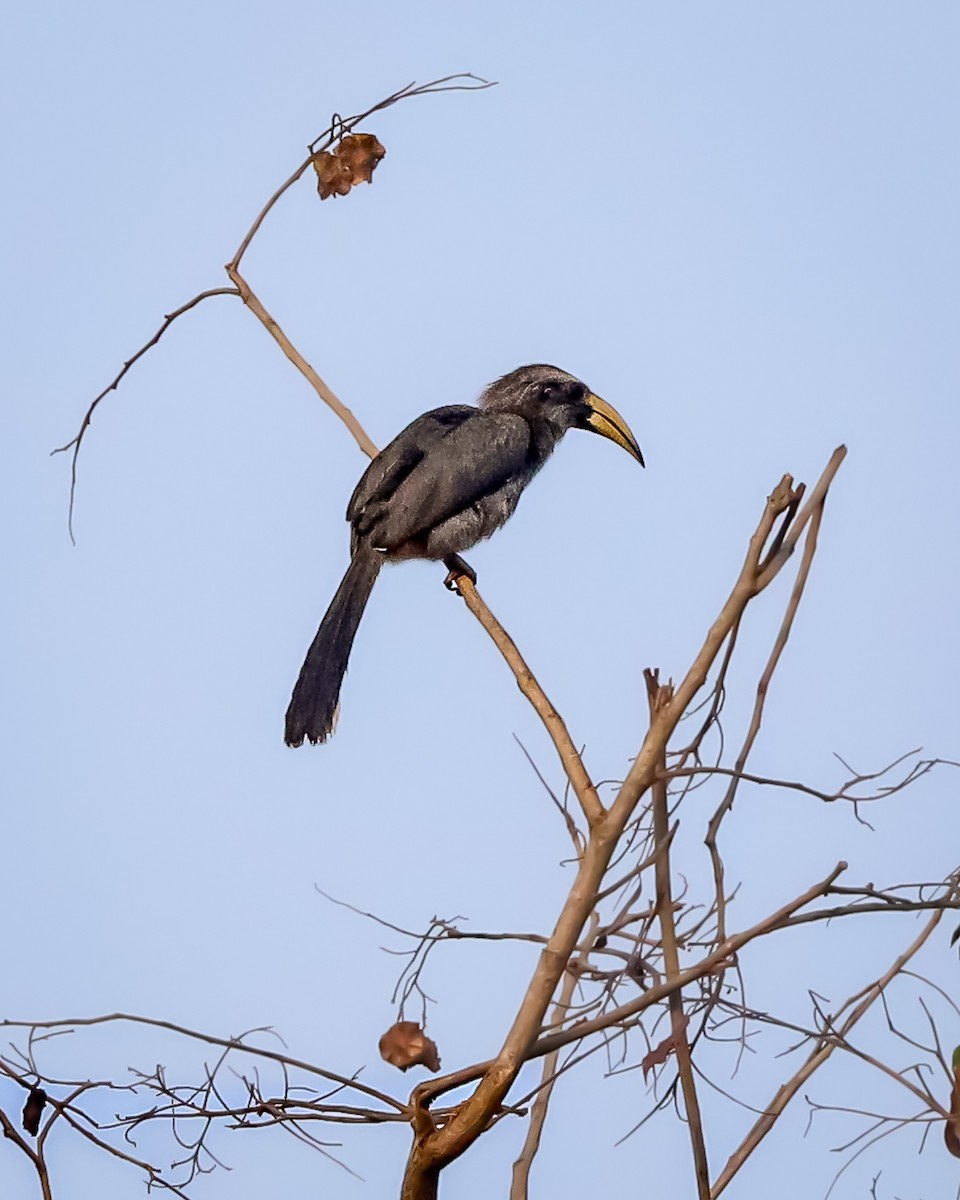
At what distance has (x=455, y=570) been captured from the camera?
4.89m

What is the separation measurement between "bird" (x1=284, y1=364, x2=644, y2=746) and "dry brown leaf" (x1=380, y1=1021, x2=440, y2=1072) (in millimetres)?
2116

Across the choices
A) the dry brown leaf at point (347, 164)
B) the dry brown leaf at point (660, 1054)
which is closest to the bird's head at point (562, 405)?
the dry brown leaf at point (347, 164)

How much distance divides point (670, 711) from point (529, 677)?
0.93m

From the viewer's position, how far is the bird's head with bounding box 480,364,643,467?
5.67 m

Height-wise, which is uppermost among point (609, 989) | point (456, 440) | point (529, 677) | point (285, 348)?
point (456, 440)

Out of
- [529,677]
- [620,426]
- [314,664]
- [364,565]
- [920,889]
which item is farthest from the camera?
[620,426]

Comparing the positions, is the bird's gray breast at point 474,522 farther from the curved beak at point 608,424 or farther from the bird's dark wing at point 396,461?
the curved beak at point 608,424

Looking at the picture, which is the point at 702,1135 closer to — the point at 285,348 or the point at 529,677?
the point at 529,677

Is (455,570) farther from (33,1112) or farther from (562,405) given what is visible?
(33,1112)

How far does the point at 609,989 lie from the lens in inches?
83.7

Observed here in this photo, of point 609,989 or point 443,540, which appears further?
point 443,540

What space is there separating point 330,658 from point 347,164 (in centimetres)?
160

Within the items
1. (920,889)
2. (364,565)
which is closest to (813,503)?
(920,889)

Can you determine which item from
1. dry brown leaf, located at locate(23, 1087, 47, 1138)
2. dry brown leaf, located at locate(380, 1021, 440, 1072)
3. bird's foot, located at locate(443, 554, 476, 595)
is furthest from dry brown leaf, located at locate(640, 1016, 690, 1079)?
bird's foot, located at locate(443, 554, 476, 595)
